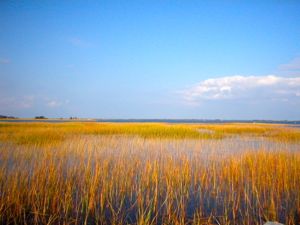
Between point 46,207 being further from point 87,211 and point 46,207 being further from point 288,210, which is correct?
point 288,210

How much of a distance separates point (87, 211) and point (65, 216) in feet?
1.32

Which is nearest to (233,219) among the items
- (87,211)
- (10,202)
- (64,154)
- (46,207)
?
(87,211)

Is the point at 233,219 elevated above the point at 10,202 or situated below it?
below

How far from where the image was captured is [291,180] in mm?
5355

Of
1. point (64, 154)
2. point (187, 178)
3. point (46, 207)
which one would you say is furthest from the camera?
point (64, 154)

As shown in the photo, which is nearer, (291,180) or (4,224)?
(4,224)

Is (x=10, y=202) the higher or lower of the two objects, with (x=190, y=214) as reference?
higher

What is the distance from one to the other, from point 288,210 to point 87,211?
14.0 ft

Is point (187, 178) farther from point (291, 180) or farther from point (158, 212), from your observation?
point (291, 180)

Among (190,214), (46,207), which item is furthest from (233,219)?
(46,207)

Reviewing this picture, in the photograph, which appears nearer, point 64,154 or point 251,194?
point 251,194

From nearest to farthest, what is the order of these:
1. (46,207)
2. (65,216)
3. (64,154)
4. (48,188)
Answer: (65,216) → (46,207) → (48,188) → (64,154)

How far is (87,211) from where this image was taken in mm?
3686

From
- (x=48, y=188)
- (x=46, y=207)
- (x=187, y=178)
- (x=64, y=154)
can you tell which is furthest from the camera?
(x=64, y=154)
